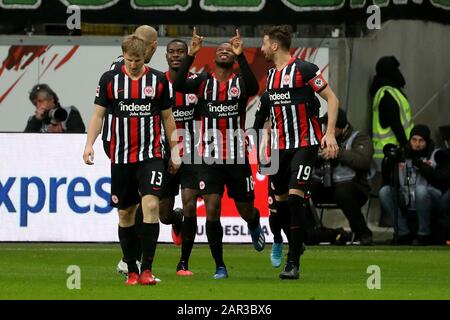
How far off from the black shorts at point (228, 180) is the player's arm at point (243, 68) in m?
0.79

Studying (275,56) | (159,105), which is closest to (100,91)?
(159,105)

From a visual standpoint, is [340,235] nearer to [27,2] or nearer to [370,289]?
[27,2]

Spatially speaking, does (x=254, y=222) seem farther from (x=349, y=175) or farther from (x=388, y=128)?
(x=388, y=128)

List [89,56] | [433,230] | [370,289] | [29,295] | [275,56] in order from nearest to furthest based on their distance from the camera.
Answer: [29,295], [370,289], [275,56], [433,230], [89,56]

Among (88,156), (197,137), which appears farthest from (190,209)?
(88,156)

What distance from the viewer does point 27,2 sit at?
70.5ft

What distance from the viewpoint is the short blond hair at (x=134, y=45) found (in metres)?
13.6

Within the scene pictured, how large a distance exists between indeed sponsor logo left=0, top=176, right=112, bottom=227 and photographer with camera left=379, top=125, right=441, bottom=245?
3.66 meters

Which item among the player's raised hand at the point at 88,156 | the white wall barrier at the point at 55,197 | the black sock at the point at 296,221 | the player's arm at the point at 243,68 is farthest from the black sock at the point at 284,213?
the white wall barrier at the point at 55,197

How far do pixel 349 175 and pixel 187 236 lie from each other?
5.24 meters

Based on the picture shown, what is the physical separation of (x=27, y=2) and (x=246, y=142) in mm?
6492

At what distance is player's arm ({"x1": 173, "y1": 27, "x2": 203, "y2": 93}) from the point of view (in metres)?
15.1

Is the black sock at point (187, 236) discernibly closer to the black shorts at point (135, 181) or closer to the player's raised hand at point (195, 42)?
the black shorts at point (135, 181)

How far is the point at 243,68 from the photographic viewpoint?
1553 centimetres
